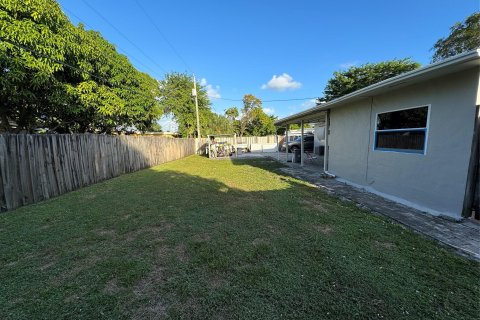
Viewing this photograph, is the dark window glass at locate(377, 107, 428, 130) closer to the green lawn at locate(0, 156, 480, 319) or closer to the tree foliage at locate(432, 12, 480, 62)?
the green lawn at locate(0, 156, 480, 319)

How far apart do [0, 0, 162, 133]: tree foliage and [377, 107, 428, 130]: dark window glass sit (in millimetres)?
9553

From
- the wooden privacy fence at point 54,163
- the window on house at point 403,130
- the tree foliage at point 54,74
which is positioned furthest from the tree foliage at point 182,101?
the window on house at point 403,130

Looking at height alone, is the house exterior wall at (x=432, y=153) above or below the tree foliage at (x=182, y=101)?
below

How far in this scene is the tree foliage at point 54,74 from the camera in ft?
19.4

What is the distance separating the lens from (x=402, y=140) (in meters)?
4.74

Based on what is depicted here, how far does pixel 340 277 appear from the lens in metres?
2.14

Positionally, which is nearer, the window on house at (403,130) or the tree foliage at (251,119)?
the window on house at (403,130)

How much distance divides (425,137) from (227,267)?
14.4ft

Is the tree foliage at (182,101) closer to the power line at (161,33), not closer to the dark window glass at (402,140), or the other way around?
the power line at (161,33)

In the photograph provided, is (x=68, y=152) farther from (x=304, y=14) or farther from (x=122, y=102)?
(x=304, y=14)

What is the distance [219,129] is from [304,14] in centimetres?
2575

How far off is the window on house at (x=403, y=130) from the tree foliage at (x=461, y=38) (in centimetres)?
1421

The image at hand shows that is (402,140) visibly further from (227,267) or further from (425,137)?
(227,267)

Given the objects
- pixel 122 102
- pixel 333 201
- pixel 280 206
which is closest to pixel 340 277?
pixel 280 206
